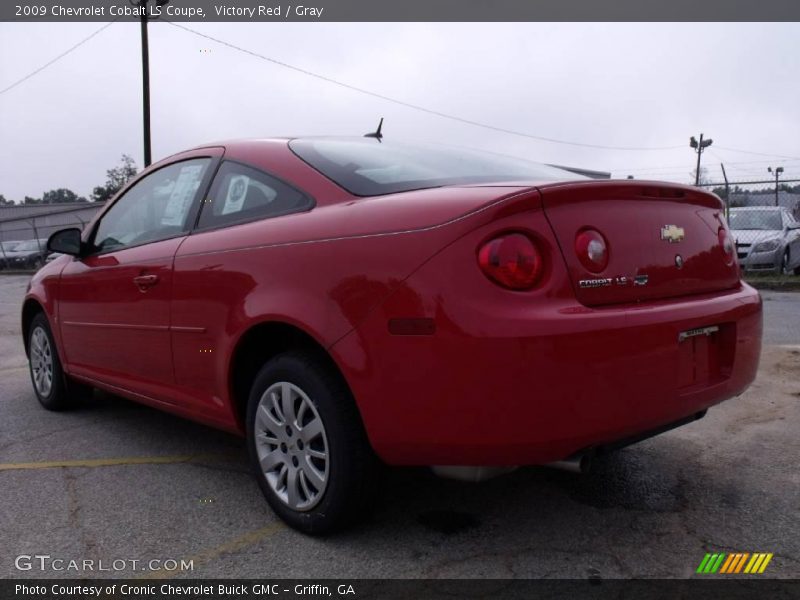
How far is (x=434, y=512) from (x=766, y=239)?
1203cm

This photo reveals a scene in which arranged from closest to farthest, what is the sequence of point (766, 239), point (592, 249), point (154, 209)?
point (592, 249) < point (154, 209) < point (766, 239)

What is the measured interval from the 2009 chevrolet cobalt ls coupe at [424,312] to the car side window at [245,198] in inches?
0.4

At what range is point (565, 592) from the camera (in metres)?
2.28

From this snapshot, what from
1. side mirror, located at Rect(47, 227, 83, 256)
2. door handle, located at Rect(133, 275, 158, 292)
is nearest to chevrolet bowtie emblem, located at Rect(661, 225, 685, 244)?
door handle, located at Rect(133, 275, 158, 292)

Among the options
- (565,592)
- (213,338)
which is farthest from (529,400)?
(213,338)

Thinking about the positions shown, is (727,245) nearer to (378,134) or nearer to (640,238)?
(640,238)

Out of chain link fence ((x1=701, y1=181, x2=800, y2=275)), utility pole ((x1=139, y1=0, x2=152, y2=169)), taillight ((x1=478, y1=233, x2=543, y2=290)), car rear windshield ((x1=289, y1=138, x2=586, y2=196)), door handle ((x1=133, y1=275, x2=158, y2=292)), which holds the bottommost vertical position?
chain link fence ((x1=701, y1=181, x2=800, y2=275))

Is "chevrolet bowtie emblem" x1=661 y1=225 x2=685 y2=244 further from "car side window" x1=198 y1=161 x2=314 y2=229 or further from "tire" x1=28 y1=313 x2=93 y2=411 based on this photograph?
"tire" x1=28 y1=313 x2=93 y2=411

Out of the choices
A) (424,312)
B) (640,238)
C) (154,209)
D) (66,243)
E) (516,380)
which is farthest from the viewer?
(66,243)

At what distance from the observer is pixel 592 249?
2.36m

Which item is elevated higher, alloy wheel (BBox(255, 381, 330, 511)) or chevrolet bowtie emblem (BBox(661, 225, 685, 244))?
chevrolet bowtie emblem (BBox(661, 225, 685, 244))

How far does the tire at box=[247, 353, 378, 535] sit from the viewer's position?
2.52 metres

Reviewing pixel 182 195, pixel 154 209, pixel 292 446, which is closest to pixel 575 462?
pixel 292 446

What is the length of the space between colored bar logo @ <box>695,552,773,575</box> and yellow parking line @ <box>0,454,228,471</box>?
7.80 ft
